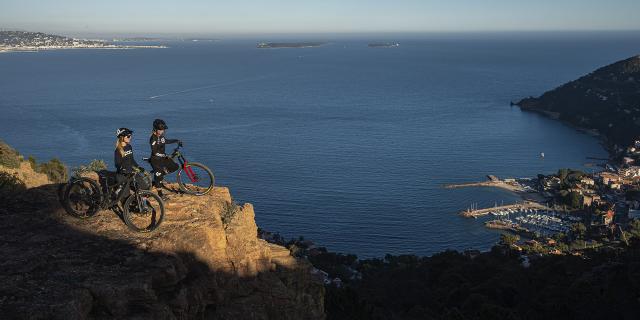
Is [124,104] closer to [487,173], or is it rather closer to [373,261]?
[487,173]

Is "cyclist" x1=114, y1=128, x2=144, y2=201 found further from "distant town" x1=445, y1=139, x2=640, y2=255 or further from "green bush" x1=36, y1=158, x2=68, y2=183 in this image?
"distant town" x1=445, y1=139, x2=640, y2=255

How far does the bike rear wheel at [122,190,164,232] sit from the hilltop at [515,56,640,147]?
78.3 m

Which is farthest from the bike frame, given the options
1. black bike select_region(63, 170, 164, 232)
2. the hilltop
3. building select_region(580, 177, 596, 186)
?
the hilltop

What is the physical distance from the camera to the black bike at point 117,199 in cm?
834

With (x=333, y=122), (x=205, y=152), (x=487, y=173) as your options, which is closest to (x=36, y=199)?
(x=205, y=152)

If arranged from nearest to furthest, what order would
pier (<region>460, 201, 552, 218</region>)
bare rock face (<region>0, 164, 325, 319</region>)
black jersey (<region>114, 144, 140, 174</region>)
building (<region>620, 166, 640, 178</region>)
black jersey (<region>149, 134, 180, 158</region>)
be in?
bare rock face (<region>0, 164, 325, 319</region>) < black jersey (<region>114, 144, 140, 174</region>) < black jersey (<region>149, 134, 180, 158</region>) < pier (<region>460, 201, 552, 218</region>) < building (<region>620, 166, 640, 178</region>)

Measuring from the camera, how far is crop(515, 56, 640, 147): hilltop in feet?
267

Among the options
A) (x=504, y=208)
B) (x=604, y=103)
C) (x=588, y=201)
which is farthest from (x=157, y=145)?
(x=604, y=103)

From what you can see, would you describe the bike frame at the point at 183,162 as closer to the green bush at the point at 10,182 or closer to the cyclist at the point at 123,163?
the cyclist at the point at 123,163

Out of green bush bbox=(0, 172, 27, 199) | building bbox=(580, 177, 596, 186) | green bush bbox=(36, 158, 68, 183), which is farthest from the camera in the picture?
building bbox=(580, 177, 596, 186)

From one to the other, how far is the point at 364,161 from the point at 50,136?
1344 inches

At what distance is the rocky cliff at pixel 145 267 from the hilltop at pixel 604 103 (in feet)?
252

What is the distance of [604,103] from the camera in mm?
93938

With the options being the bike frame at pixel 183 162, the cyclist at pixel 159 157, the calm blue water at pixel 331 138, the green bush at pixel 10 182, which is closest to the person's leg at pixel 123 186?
the cyclist at pixel 159 157
